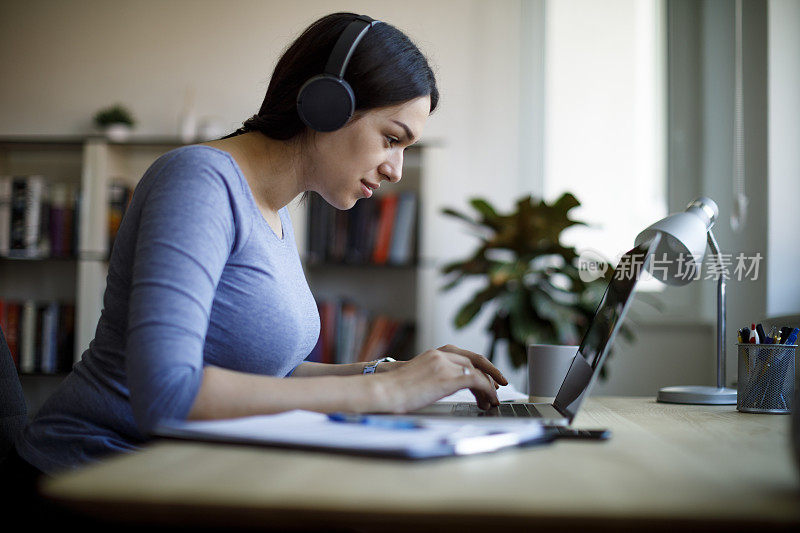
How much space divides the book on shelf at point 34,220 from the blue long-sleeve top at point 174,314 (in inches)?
92.5

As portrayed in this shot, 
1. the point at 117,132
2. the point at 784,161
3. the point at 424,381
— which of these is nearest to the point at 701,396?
the point at 424,381

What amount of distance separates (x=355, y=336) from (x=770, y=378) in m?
2.08

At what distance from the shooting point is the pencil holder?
44.8 inches

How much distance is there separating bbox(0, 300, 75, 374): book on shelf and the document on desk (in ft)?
8.92

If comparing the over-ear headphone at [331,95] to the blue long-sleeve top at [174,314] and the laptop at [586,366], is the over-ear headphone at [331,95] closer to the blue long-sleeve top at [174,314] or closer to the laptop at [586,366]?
the blue long-sleeve top at [174,314]

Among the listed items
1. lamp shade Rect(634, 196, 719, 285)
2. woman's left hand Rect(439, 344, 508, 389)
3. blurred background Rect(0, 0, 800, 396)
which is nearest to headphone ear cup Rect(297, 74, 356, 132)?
woman's left hand Rect(439, 344, 508, 389)

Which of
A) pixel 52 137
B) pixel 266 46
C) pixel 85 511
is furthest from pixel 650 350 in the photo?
pixel 85 511

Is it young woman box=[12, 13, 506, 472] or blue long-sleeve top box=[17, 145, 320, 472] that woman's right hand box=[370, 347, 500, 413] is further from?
blue long-sleeve top box=[17, 145, 320, 472]

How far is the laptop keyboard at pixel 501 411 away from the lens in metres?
0.97

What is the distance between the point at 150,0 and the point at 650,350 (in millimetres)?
2764

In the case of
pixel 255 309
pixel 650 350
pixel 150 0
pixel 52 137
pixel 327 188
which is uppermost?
pixel 150 0

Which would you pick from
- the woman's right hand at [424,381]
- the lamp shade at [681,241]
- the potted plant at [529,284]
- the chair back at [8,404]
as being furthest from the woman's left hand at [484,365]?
the potted plant at [529,284]

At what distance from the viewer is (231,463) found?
58 cm

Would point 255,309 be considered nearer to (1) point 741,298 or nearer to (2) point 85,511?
(2) point 85,511
